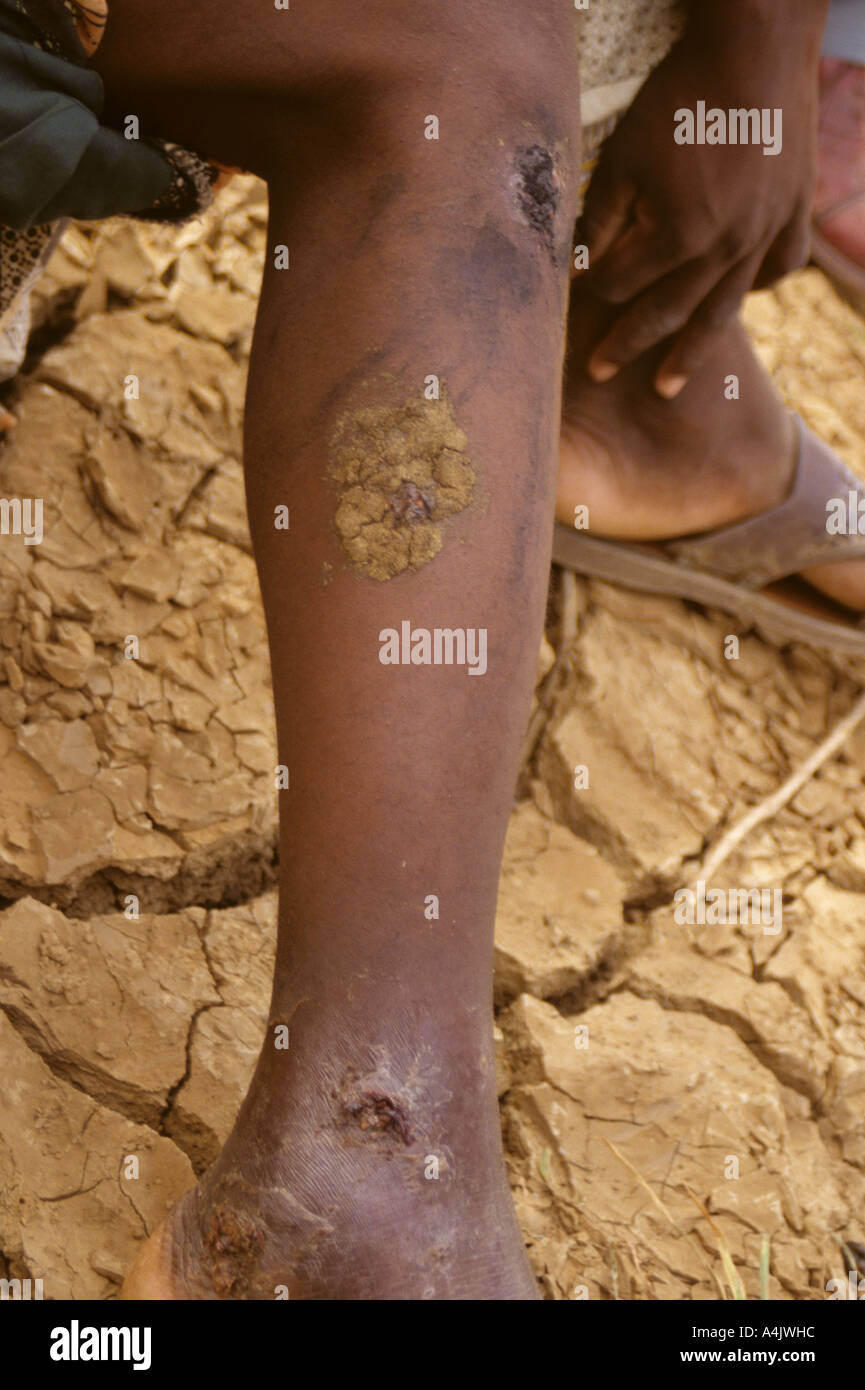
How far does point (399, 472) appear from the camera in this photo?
2.81 feet

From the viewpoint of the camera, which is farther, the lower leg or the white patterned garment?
the white patterned garment

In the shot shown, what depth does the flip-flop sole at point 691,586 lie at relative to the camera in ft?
5.83

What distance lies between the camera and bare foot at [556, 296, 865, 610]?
1679mm

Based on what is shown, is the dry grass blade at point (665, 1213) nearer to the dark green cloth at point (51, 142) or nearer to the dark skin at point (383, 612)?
the dark skin at point (383, 612)

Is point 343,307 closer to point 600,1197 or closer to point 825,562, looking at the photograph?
point 600,1197

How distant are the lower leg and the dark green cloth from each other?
0.60 ft

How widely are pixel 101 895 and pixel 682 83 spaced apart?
112 cm

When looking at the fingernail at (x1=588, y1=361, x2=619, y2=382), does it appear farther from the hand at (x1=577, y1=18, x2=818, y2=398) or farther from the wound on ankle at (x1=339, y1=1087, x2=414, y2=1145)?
the wound on ankle at (x1=339, y1=1087, x2=414, y2=1145)

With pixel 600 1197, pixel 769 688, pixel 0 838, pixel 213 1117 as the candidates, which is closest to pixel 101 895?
pixel 0 838

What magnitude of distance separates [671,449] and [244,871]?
0.86 meters

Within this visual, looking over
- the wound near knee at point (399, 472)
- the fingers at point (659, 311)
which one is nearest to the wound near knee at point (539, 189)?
the wound near knee at point (399, 472)

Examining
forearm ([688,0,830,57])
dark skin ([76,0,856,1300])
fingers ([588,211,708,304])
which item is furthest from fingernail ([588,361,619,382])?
dark skin ([76,0,856,1300])

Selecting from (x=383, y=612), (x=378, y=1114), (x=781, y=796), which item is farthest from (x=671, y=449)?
(x=378, y=1114)

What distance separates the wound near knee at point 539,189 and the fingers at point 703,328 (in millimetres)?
512
